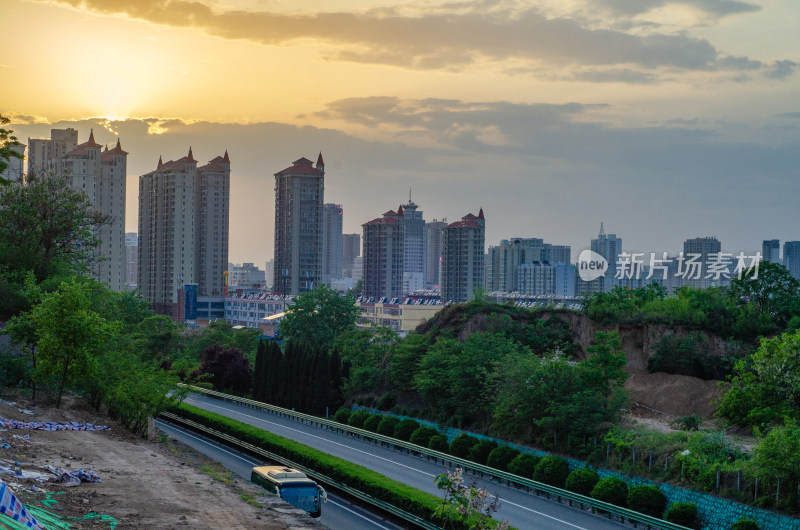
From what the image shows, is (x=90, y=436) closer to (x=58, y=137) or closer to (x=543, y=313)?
(x=543, y=313)

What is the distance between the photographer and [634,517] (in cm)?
2408

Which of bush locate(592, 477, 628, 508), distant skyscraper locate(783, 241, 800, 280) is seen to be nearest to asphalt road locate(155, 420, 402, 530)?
bush locate(592, 477, 628, 508)

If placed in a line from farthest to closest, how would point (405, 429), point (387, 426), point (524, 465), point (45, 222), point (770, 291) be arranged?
point (45, 222)
point (770, 291)
point (387, 426)
point (405, 429)
point (524, 465)

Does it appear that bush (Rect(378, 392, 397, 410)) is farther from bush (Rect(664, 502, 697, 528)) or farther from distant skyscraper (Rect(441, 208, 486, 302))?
distant skyscraper (Rect(441, 208, 486, 302))

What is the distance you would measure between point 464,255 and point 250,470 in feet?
422

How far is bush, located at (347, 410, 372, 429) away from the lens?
4393 centimetres

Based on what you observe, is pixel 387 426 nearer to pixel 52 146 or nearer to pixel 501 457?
pixel 501 457

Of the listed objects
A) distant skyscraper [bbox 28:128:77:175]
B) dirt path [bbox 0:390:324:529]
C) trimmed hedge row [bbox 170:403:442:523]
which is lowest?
trimmed hedge row [bbox 170:403:442:523]

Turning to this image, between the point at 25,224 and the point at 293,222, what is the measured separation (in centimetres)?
9718

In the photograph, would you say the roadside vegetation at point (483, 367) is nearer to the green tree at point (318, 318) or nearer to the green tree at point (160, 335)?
the green tree at point (318, 318)

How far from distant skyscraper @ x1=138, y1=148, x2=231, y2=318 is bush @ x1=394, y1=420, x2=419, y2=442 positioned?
349ft

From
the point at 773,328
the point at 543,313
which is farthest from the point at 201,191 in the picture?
the point at 773,328

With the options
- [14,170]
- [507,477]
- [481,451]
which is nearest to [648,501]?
[507,477]

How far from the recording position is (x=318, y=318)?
6550cm
